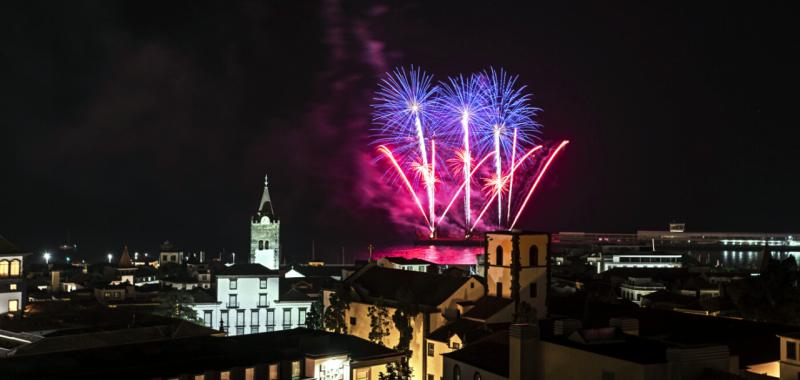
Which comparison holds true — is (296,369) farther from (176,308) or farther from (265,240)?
(265,240)

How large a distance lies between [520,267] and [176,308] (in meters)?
23.9

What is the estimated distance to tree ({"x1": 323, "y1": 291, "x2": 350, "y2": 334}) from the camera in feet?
134

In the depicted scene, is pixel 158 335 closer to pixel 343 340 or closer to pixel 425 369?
pixel 343 340

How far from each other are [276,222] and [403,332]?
50831 mm

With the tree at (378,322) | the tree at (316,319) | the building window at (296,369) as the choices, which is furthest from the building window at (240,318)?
the building window at (296,369)

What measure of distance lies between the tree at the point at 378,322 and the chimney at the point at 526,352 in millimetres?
14622

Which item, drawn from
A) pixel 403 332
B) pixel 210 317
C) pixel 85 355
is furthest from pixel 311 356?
pixel 210 317

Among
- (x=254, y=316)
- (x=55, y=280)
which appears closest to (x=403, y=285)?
(x=254, y=316)

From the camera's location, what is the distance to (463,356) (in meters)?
27.3

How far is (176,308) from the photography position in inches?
1896

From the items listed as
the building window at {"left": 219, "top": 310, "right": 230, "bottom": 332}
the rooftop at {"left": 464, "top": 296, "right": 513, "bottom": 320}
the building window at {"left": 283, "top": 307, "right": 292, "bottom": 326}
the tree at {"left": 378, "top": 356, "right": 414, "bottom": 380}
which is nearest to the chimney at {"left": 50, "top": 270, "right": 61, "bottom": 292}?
the building window at {"left": 219, "top": 310, "right": 230, "bottom": 332}

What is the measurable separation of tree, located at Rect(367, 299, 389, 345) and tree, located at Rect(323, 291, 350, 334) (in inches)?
111

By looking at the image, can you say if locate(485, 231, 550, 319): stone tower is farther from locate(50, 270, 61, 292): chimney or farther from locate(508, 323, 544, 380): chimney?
locate(50, 270, 61, 292): chimney

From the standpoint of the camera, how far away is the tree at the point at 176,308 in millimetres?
47812
